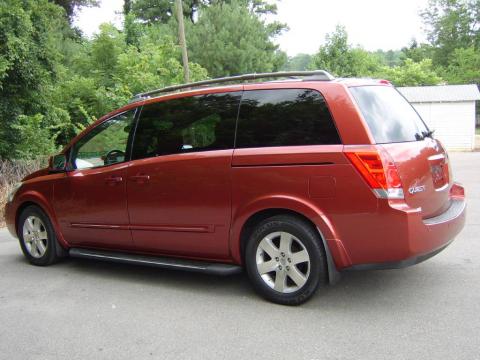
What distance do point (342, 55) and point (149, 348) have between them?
33479 mm

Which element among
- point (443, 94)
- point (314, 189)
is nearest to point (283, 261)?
point (314, 189)

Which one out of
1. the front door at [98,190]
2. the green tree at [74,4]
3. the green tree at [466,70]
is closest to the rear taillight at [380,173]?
the front door at [98,190]

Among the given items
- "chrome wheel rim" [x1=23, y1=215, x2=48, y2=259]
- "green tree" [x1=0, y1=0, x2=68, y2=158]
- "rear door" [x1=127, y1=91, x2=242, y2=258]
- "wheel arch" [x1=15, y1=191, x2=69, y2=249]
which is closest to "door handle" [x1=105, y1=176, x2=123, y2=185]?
"rear door" [x1=127, y1=91, x2=242, y2=258]

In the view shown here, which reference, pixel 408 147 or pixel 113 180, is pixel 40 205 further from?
pixel 408 147

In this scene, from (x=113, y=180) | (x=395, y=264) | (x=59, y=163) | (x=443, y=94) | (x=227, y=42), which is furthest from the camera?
(x=227, y=42)

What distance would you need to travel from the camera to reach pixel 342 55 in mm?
34750

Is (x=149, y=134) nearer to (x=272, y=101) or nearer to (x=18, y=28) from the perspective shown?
(x=272, y=101)

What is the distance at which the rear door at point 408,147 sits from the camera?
3.94 metres

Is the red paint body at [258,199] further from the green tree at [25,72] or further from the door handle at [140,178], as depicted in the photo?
the green tree at [25,72]

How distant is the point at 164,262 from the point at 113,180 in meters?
1.01

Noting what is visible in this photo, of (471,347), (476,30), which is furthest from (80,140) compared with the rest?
(476,30)

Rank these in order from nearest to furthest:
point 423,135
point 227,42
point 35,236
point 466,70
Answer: point 423,135
point 35,236
point 227,42
point 466,70

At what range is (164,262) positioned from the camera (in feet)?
15.9

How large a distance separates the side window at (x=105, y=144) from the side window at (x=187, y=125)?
20cm
